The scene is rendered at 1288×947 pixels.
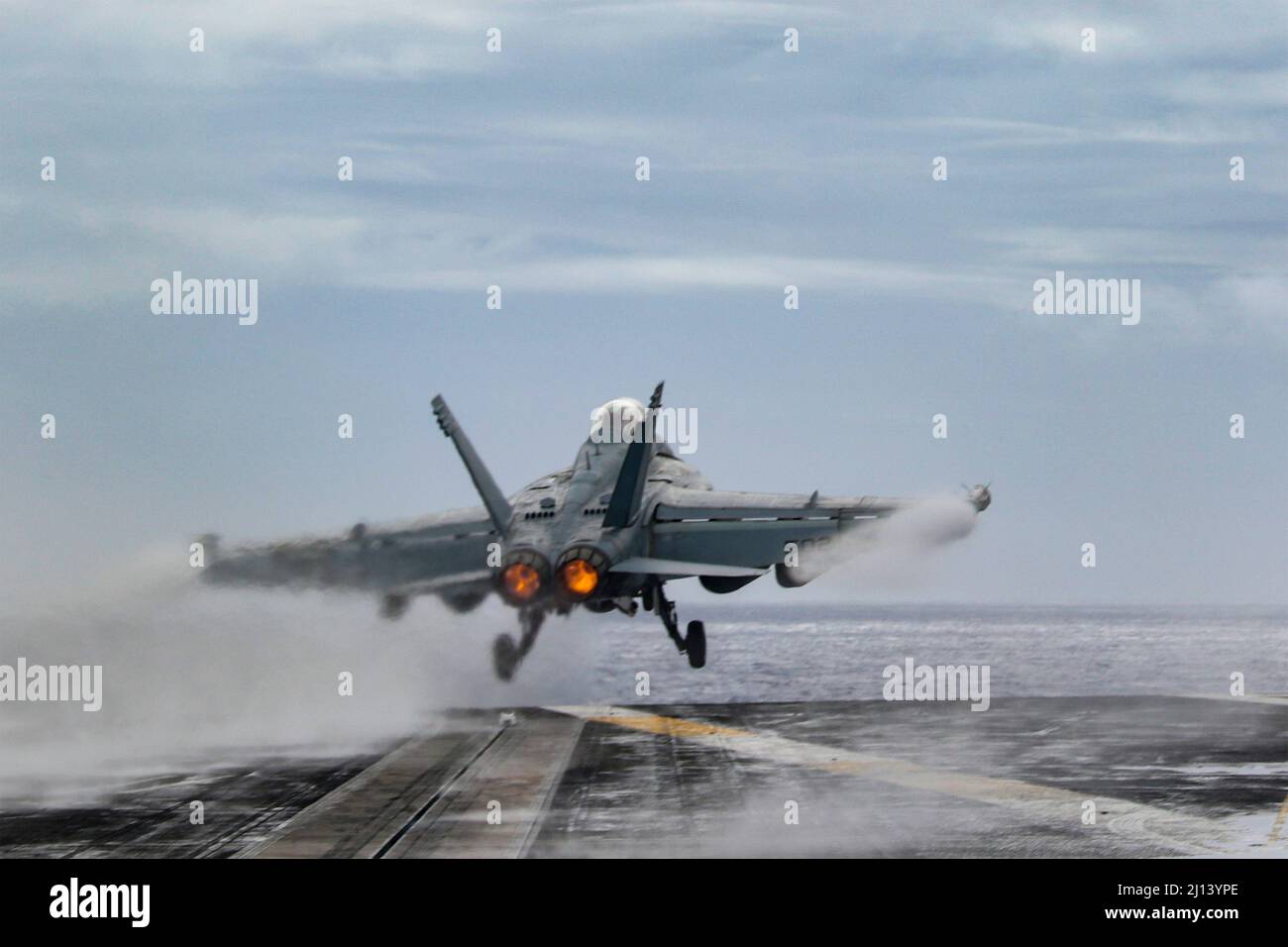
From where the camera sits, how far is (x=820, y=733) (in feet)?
128

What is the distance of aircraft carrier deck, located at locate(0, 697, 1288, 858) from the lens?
23422 millimetres

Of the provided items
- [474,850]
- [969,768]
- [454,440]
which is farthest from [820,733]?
[474,850]

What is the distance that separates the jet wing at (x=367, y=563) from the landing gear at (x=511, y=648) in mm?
1549

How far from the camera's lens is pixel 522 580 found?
35.8 m

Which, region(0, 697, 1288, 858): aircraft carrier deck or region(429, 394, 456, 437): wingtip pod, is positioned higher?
region(429, 394, 456, 437): wingtip pod

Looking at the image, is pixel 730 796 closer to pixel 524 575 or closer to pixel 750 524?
pixel 524 575

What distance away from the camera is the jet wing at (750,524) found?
3994cm

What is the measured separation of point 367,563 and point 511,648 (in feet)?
14.2

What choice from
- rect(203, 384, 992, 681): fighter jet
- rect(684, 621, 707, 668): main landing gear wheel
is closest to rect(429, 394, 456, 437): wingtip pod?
rect(203, 384, 992, 681): fighter jet

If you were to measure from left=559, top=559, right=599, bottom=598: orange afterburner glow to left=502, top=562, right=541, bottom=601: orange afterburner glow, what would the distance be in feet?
2.10

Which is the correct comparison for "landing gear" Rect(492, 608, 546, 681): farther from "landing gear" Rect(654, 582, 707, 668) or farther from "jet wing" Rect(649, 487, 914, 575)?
"jet wing" Rect(649, 487, 914, 575)
